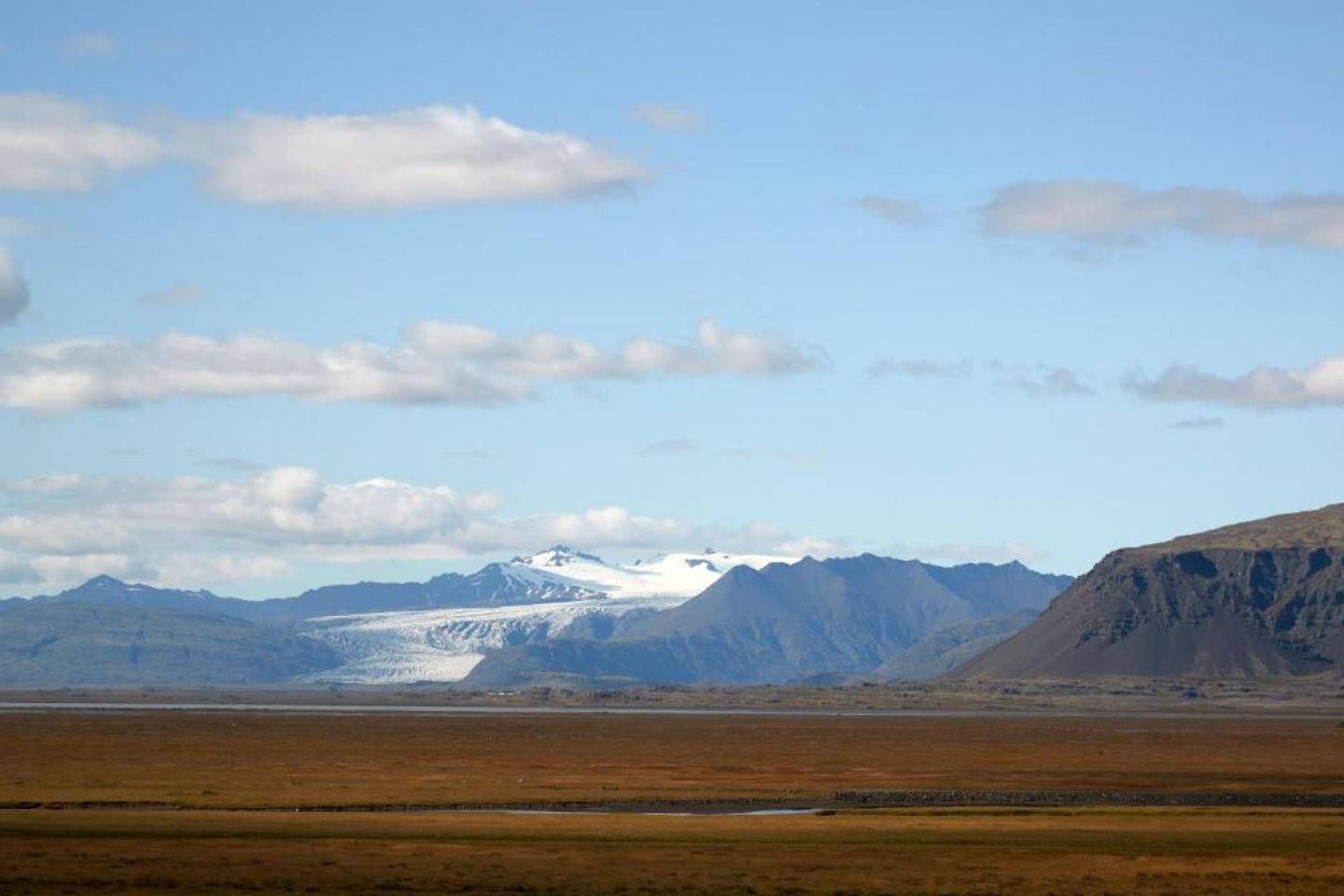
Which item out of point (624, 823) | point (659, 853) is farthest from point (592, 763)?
point (659, 853)

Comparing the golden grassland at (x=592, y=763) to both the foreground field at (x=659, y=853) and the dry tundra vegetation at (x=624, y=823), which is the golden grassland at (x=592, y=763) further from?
the foreground field at (x=659, y=853)

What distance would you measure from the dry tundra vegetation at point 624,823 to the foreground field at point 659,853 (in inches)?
7.1

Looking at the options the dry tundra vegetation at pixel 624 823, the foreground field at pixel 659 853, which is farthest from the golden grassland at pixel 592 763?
the foreground field at pixel 659 853

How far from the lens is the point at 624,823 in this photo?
78.6m

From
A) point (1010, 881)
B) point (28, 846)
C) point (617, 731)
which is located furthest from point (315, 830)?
point (617, 731)

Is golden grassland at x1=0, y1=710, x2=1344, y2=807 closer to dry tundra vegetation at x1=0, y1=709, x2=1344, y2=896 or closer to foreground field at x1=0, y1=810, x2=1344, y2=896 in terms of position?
dry tundra vegetation at x1=0, y1=709, x2=1344, y2=896

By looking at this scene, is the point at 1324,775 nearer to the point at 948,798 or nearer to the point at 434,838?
the point at 948,798

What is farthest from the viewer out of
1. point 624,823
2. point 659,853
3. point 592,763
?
point 592,763

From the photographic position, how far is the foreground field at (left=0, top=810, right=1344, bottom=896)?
188ft

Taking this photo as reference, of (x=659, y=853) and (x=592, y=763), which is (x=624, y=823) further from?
(x=592, y=763)

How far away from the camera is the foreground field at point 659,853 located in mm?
57375

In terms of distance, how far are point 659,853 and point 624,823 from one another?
13.2 m

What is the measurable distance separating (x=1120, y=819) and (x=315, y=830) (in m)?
34.6

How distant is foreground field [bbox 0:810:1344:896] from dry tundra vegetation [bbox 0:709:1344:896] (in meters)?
0.18
